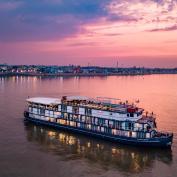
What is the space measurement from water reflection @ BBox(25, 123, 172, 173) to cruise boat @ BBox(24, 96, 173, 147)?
1.41 metres

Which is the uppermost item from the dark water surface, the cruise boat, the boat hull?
the cruise boat

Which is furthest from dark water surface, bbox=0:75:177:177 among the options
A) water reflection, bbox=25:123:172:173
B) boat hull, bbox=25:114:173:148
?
boat hull, bbox=25:114:173:148

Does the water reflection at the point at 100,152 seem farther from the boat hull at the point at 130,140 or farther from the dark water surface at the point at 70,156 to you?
the boat hull at the point at 130,140

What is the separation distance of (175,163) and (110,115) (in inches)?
503

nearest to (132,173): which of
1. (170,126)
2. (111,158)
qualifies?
(111,158)

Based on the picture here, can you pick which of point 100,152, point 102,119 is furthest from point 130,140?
point 102,119

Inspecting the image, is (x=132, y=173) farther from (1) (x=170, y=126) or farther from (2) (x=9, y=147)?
(1) (x=170, y=126)

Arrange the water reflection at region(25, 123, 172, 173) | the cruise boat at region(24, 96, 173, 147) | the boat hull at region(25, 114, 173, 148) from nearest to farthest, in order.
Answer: the water reflection at region(25, 123, 172, 173) < the boat hull at region(25, 114, 173, 148) < the cruise boat at region(24, 96, 173, 147)

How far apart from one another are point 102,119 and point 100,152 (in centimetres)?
754

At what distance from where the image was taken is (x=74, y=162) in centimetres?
4034

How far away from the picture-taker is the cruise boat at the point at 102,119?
156 ft

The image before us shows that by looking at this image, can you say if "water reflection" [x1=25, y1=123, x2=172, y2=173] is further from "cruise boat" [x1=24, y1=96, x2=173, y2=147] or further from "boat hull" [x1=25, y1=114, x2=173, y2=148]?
"cruise boat" [x1=24, y1=96, x2=173, y2=147]

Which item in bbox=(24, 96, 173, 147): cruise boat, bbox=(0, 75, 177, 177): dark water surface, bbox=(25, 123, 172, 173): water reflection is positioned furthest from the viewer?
bbox=(24, 96, 173, 147): cruise boat

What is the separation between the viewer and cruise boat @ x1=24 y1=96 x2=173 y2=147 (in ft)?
156
